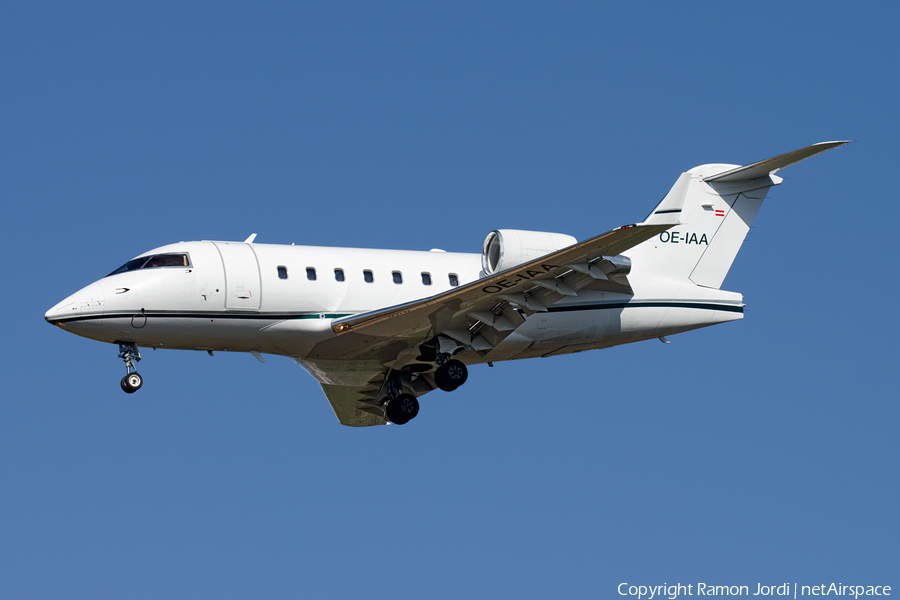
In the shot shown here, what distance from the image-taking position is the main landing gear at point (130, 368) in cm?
2128

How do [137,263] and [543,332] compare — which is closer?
[137,263]

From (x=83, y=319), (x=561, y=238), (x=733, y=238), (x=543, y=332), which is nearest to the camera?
(x=83, y=319)

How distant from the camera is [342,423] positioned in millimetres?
27266

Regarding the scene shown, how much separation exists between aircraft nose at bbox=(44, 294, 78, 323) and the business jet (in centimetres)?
3

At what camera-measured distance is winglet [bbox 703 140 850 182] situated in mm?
21438

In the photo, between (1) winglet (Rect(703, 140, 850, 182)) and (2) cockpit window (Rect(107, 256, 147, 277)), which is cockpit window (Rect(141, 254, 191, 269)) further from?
(1) winglet (Rect(703, 140, 850, 182))

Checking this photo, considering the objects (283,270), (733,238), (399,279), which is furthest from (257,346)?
(733,238)

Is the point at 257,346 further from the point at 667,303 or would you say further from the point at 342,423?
the point at 667,303

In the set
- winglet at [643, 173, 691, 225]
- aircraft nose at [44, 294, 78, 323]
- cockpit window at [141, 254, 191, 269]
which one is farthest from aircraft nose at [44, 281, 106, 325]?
winglet at [643, 173, 691, 225]

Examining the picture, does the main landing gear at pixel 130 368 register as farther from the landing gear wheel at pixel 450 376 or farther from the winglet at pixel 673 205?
the winglet at pixel 673 205

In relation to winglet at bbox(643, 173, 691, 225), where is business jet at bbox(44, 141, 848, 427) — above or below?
below

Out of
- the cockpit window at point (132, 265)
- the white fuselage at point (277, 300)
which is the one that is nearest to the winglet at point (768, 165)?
the white fuselage at point (277, 300)

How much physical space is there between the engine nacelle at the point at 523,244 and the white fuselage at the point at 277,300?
184 centimetres

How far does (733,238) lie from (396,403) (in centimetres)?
894
